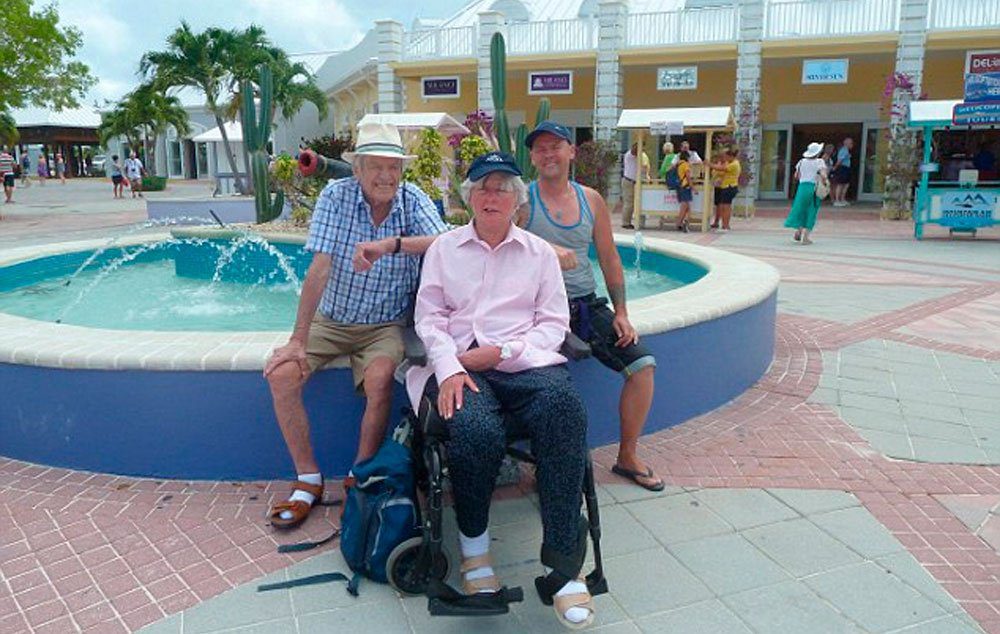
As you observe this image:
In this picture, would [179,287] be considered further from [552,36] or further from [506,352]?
[552,36]

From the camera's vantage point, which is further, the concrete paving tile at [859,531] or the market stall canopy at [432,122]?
the market stall canopy at [432,122]

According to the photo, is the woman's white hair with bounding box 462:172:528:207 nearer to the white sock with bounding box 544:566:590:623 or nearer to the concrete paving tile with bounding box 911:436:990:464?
the white sock with bounding box 544:566:590:623

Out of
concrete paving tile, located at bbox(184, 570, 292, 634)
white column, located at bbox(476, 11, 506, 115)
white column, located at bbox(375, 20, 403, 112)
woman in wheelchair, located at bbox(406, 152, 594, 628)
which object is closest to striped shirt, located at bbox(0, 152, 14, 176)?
white column, located at bbox(375, 20, 403, 112)

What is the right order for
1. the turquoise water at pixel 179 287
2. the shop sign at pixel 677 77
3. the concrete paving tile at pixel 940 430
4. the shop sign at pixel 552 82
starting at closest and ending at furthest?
the concrete paving tile at pixel 940 430 < the turquoise water at pixel 179 287 < the shop sign at pixel 677 77 < the shop sign at pixel 552 82

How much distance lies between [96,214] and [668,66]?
48.3ft

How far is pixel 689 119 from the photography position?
14523 millimetres

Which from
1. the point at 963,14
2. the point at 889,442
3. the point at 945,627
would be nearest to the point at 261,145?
the point at 889,442

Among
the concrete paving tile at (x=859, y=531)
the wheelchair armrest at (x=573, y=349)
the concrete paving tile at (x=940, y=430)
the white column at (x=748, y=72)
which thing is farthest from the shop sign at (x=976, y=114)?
the wheelchair armrest at (x=573, y=349)

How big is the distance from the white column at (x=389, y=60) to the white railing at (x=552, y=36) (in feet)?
10.5

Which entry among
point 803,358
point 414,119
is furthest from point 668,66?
point 803,358

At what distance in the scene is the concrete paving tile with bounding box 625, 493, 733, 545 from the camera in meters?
2.96

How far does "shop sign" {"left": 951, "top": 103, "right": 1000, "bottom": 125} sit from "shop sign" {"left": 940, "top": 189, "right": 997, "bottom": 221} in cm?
106

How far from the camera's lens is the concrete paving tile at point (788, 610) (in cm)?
238

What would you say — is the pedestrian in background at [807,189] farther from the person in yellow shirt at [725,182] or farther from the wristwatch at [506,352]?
the wristwatch at [506,352]
